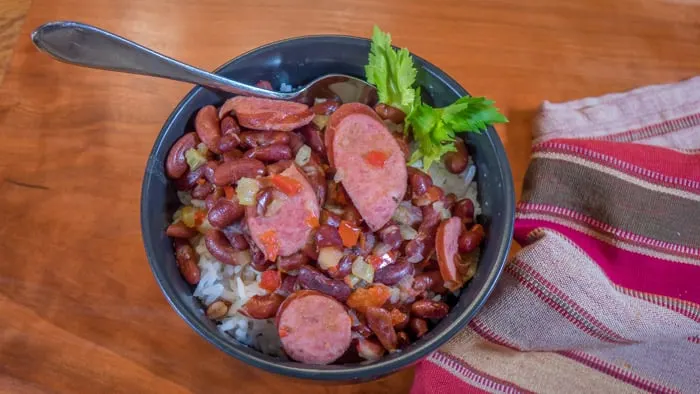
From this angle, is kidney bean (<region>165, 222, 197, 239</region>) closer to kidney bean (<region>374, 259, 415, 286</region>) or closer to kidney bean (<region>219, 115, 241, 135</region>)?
kidney bean (<region>219, 115, 241, 135</region>)

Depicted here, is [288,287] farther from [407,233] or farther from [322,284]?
[407,233]

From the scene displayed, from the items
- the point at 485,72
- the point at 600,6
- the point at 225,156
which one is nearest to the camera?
the point at 225,156

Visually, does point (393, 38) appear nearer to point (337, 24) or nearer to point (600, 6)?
point (337, 24)

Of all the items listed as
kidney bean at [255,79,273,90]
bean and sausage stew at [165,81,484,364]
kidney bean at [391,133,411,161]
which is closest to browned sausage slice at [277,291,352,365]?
bean and sausage stew at [165,81,484,364]

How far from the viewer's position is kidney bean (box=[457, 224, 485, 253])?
1183 millimetres

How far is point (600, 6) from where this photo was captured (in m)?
1.65

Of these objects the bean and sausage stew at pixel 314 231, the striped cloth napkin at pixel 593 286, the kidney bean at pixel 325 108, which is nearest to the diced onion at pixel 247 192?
the bean and sausage stew at pixel 314 231

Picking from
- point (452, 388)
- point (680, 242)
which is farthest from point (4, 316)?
point (680, 242)

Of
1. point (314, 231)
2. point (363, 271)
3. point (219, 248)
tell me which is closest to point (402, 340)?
point (363, 271)

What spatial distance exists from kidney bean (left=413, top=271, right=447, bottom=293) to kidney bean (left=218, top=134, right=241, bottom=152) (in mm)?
404

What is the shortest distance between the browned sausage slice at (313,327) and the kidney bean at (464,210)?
0.28 m

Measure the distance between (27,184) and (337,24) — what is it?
789 mm

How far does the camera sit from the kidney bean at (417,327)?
1.14 meters

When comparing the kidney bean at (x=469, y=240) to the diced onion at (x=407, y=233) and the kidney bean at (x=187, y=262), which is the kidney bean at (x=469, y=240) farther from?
the kidney bean at (x=187, y=262)
